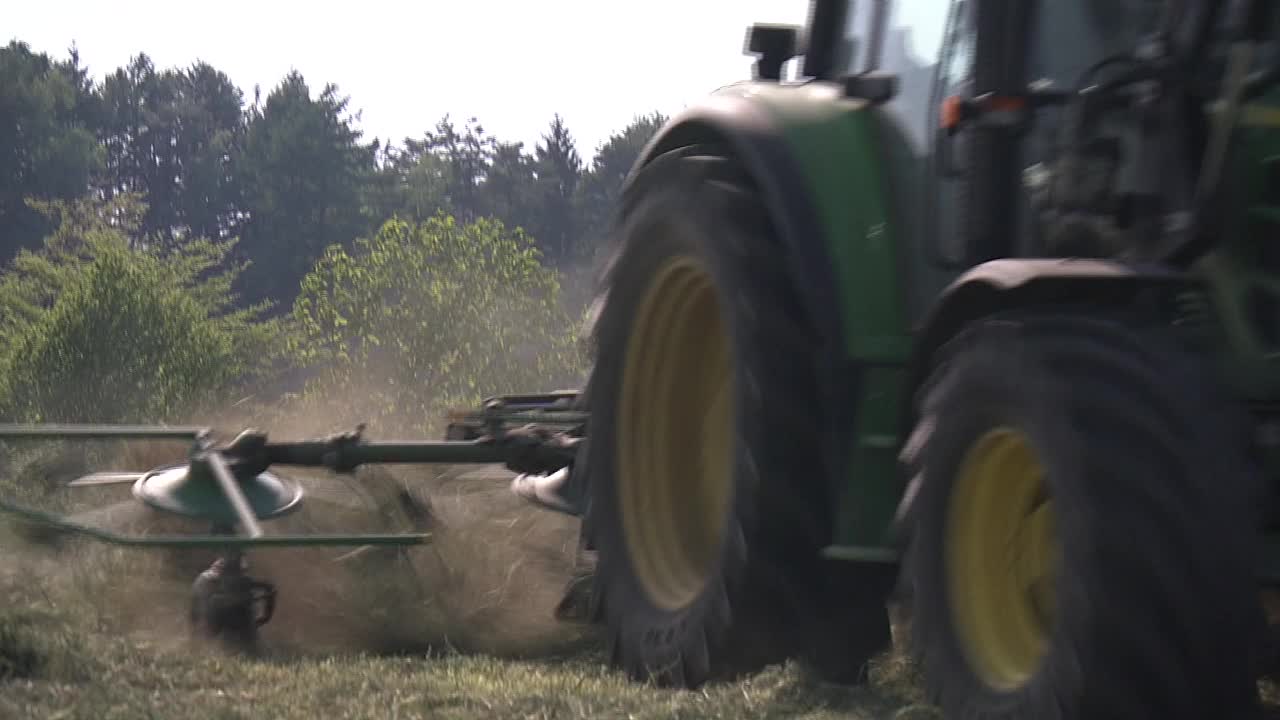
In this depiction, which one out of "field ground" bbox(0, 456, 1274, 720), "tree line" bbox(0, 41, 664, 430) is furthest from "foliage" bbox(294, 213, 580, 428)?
"field ground" bbox(0, 456, 1274, 720)

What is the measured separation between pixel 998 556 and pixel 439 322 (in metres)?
29.3

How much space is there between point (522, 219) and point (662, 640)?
6867 cm

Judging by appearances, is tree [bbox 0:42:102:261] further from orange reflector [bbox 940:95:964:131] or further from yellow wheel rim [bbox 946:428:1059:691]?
yellow wheel rim [bbox 946:428:1059:691]

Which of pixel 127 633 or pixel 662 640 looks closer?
pixel 662 640

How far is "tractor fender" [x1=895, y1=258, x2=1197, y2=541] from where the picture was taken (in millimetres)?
2865

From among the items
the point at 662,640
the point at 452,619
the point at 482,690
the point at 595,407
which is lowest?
the point at 452,619

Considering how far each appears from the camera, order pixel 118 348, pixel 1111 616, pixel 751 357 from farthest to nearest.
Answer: pixel 118 348 → pixel 751 357 → pixel 1111 616

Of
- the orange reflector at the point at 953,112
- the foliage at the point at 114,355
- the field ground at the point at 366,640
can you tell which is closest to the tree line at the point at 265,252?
the foliage at the point at 114,355

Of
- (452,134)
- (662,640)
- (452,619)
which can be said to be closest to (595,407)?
(662,640)

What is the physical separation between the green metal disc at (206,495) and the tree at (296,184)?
2332 inches

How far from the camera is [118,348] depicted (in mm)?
20484

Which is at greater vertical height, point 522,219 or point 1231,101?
point 1231,101

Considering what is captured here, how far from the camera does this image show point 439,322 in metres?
32.0

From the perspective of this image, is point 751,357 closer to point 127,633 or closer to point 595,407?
point 595,407
